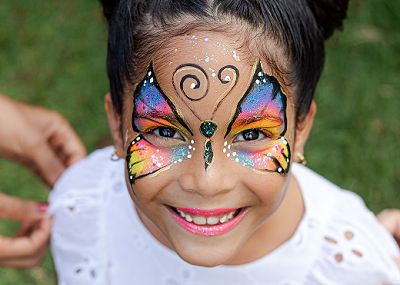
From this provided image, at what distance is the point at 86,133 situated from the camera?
128 inches

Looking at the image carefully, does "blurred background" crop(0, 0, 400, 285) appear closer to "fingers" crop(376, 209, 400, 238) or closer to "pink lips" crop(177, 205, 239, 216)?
"fingers" crop(376, 209, 400, 238)

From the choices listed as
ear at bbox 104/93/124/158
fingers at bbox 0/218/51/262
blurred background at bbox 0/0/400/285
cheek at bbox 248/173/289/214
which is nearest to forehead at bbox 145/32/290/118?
cheek at bbox 248/173/289/214

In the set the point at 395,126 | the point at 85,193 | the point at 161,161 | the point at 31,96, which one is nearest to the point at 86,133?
the point at 31,96

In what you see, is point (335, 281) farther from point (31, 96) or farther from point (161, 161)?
point (31, 96)

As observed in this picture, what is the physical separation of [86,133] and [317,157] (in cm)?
185

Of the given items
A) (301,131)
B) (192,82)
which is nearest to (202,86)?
(192,82)

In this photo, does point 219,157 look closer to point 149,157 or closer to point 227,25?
point 149,157

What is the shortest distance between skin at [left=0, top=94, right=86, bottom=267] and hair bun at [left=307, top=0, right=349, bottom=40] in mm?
1488

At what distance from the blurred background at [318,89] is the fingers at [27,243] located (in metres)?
0.80

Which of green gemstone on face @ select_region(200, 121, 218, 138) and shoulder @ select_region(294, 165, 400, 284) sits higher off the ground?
green gemstone on face @ select_region(200, 121, 218, 138)

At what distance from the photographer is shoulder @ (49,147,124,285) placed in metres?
1.81

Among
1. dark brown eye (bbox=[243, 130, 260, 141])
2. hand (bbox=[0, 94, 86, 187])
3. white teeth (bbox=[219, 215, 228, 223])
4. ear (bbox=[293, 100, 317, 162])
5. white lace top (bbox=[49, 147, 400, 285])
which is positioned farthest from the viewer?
hand (bbox=[0, 94, 86, 187])

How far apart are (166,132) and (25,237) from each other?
47.1 inches

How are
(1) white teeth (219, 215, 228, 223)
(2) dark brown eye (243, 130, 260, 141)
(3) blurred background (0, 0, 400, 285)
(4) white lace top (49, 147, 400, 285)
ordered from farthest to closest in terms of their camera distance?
(3) blurred background (0, 0, 400, 285)
(4) white lace top (49, 147, 400, 285)
(1) white teeth (219, 215, 228, 223)
(2) dark brown eye (243, 130, 260, 141)
